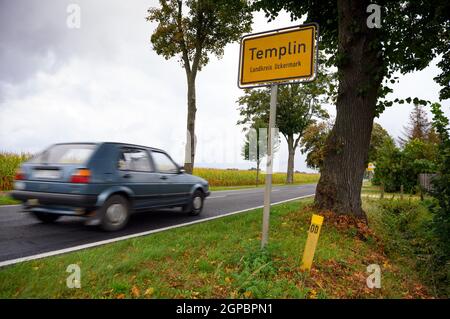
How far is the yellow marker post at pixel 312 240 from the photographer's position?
3.76 m

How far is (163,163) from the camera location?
23.3ft

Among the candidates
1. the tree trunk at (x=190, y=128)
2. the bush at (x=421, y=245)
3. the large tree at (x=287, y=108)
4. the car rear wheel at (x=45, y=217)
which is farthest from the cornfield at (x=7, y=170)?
the large tree at (x=287, y=108)

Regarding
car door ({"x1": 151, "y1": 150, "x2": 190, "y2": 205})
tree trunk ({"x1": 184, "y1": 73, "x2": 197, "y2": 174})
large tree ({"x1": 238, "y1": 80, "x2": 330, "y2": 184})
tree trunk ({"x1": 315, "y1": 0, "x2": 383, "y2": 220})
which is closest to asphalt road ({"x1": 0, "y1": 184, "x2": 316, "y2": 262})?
car door ({"x1": 151, "y1": 150, "x2": 190, "y2": 205})

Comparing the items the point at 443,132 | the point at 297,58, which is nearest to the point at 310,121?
the point at 443,132

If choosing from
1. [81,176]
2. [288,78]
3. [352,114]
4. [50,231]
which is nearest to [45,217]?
[50,231]

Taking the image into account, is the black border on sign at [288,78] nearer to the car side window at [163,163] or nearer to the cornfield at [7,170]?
the car side window at [163,163]

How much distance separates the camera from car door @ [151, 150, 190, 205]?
693 centimetres

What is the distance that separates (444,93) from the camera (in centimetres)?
769

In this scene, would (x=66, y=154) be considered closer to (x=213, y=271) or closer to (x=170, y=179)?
(x=170, y=179)

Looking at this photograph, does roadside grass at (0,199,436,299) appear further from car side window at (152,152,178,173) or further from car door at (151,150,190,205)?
car side window at (152,152,178,173)

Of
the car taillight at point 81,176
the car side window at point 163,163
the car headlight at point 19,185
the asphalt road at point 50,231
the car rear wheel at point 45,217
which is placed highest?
the car side window at point 163,163

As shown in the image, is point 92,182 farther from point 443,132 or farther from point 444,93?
point 444,93

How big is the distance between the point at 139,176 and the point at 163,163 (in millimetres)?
949

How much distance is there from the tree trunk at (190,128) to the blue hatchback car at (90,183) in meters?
9.42
